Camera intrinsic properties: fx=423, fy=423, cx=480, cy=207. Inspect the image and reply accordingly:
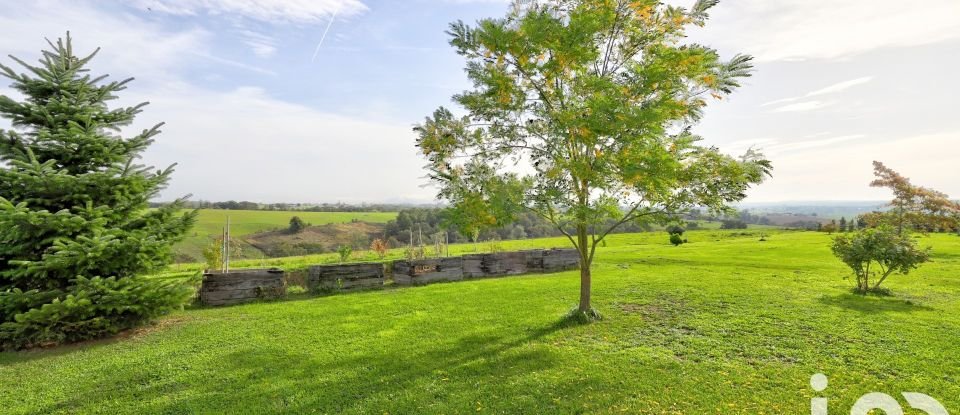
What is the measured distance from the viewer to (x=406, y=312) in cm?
1146

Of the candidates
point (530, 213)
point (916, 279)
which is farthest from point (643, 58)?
point (916, 279)

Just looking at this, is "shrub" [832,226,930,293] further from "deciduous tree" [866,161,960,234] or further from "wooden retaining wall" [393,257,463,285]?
"deciduous tree" [866,161,960,234]

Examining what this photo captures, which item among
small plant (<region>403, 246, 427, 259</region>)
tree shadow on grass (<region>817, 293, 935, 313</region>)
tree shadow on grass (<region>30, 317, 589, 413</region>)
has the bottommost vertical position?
tree shadow on grass (<region>30, 317, 589, 413</region>)

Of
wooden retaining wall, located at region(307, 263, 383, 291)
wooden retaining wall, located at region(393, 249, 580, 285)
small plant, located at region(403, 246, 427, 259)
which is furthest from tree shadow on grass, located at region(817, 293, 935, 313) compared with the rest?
small plant, located at region(403, 246, 427, 259)

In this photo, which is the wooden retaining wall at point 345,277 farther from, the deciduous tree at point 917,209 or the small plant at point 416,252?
the deciduous tree at point 917,209

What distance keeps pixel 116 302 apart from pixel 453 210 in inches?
285

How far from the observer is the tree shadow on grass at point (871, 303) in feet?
36.4

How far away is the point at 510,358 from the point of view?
7535mm

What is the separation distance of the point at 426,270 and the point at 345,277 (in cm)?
324

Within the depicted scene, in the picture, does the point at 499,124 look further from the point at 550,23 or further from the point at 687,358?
the point at 687,358

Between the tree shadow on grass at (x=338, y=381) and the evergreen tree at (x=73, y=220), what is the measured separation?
7.20 ft

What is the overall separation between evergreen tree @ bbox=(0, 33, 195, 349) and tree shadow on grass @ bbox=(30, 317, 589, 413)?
2195mm

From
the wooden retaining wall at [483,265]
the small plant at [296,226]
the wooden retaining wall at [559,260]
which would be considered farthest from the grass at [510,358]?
the small plant at [296,226]

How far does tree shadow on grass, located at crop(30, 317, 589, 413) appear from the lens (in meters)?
5.75
